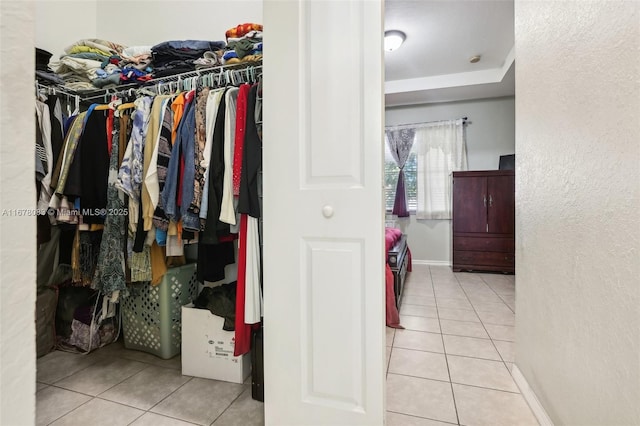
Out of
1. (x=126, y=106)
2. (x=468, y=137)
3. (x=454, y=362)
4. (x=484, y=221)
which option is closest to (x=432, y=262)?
(x=484, y=221)

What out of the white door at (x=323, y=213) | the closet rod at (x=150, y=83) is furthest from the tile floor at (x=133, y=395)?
the closet rod at (x=150, y=83)

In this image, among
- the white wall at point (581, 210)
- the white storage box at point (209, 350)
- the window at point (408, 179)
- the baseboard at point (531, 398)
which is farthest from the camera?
the window at point (408, 179)

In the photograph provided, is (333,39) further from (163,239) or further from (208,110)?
(163,239)

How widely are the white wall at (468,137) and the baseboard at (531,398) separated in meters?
3.41

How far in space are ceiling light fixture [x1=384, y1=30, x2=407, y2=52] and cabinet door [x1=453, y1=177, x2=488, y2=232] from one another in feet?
6.82

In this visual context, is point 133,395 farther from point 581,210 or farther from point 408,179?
point 408,179

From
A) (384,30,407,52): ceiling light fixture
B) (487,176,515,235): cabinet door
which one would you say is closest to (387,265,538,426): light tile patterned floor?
(487,176,515,235): cabinet door

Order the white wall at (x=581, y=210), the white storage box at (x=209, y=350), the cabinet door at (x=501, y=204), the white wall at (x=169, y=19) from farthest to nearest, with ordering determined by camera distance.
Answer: the cabinet door at (x=501, y=204), the white wall at (x=169, y=19), the white storage box at (x=209, y=350), the white wall at (x=581, y=210)

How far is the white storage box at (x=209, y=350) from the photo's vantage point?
5.61 feet
